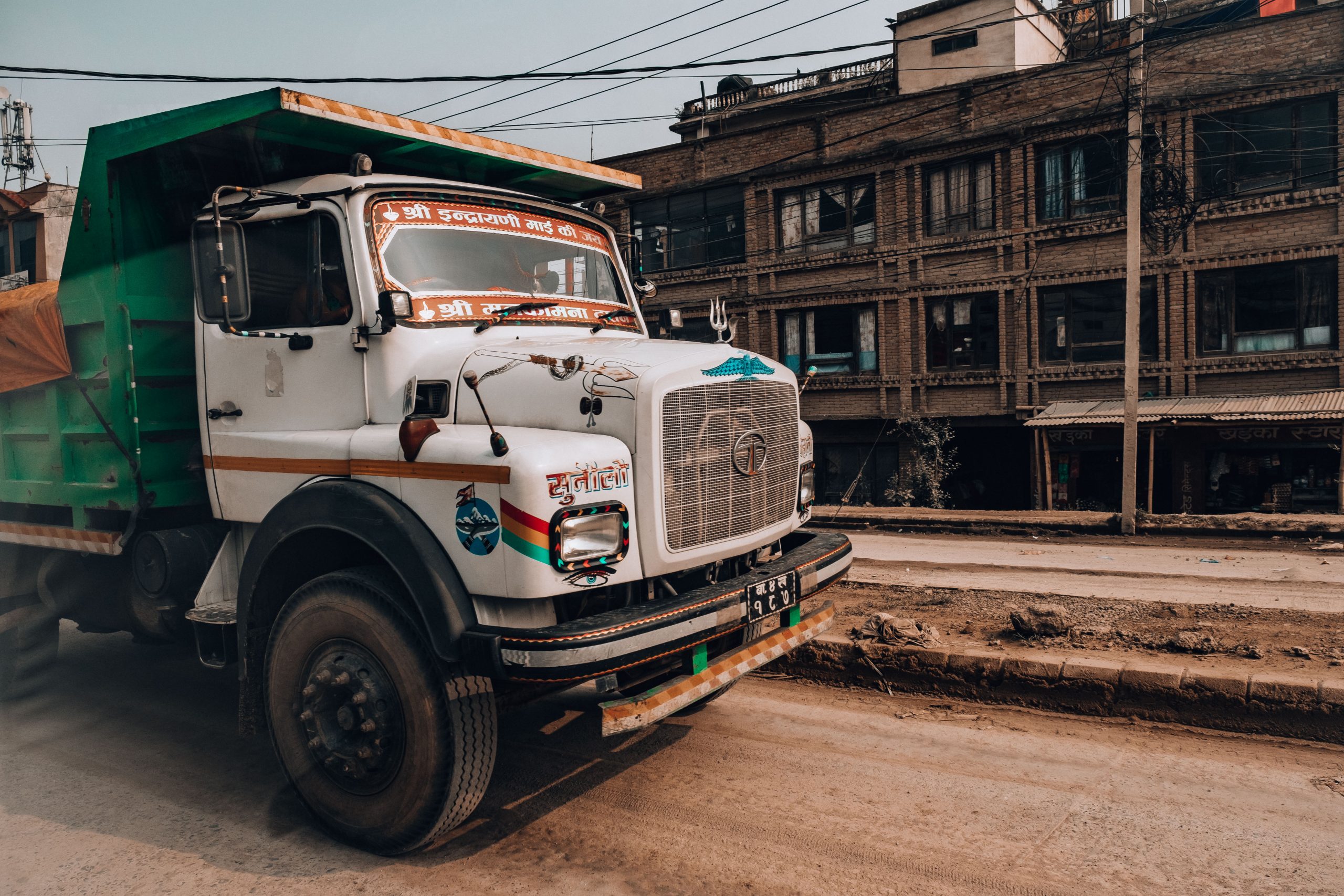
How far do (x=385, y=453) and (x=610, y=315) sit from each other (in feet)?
6.46

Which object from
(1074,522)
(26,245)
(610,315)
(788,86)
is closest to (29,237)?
(26,245)

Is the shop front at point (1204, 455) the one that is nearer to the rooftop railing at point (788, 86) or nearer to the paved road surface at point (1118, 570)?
the paved road surface at point (1118, 570)

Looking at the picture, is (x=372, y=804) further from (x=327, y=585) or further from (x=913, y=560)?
(x=913, y=560)

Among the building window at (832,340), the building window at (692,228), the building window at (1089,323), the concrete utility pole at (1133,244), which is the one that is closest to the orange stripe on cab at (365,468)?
the concrete utility pole at (1133,244)

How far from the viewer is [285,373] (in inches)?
180

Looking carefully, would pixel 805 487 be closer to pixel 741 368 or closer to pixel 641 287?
pixel 741 368

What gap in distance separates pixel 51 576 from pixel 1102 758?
639cm

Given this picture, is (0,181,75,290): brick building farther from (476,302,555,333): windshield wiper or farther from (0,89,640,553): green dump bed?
(476,302,555,333): windshield wiper

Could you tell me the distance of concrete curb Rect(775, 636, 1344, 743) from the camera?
508cm

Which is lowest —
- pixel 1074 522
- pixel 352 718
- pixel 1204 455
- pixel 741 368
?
pixel 1074 522

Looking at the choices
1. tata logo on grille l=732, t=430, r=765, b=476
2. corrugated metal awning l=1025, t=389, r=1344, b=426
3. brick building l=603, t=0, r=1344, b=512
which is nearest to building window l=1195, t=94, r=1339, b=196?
brick building l=603, t=0, r=1344, b=512

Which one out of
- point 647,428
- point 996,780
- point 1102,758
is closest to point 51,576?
point 647,428

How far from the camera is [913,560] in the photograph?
12070 millimetres

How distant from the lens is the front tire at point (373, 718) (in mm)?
3734
